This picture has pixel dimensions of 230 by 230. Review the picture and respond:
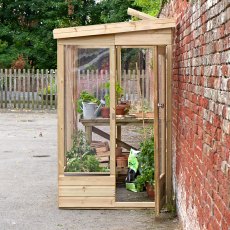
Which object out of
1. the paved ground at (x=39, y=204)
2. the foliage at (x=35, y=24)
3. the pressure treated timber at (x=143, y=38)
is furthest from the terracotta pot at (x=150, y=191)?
the foliage at (x=35, y=24)

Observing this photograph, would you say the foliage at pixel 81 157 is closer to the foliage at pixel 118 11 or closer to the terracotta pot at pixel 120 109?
the terracotta pot at pixel 120 109

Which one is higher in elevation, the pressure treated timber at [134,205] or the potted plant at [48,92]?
the potted plant at [48,92]

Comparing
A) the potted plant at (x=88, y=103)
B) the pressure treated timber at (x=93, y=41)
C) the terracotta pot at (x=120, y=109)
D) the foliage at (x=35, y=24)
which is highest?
the foliage at (x=35, y=24)

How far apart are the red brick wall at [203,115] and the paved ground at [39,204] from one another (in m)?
0.70

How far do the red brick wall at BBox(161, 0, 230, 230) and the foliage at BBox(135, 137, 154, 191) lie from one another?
1130 mm

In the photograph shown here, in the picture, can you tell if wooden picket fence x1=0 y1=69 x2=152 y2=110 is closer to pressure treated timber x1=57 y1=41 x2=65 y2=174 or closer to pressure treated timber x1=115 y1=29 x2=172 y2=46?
pressure treated timber x1=57 y1=41 x2=65 y2=174

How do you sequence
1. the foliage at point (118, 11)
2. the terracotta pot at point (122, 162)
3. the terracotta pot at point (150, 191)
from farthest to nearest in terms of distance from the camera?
the foliage at point (118, 11) < the terracotta pot at point (122, 162) < the terracotta pot at point (150, 191)

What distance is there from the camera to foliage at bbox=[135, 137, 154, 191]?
938 cm

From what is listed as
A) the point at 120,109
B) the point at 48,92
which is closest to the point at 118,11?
the point at 48,92

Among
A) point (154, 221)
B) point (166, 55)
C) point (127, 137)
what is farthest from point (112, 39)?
point (127, 137)

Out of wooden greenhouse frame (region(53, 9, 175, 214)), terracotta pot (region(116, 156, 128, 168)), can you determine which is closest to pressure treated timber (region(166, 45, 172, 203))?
wooden greenhouse frame (region(53, 9, 175, 214))

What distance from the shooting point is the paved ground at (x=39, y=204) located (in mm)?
7918

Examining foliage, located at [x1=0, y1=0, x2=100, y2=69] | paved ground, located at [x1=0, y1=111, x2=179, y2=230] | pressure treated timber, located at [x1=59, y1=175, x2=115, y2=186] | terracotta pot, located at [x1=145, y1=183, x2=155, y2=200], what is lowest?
paved ground, located at [x1=0, y1=111, x2=179, y2=230]

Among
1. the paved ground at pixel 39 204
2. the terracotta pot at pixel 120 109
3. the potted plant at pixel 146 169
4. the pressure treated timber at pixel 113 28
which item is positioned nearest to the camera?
the paved ground at pixel 39 204
